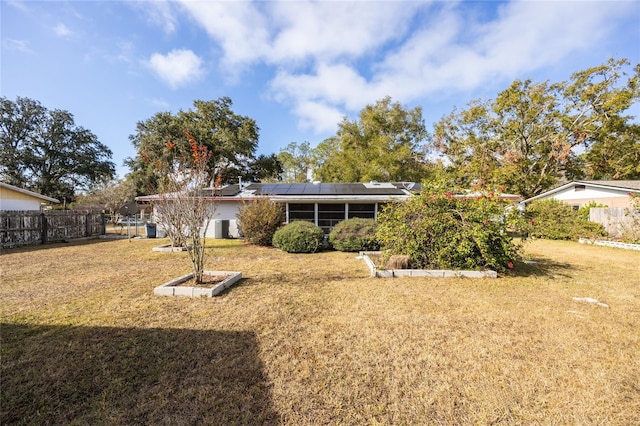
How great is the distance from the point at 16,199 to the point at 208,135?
15245 millimetres

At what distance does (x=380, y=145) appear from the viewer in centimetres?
2602

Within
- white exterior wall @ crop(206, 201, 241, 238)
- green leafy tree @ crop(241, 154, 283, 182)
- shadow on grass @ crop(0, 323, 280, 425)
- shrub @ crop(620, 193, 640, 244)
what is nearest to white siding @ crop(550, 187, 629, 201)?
shrub @ crop(620, 193, 640, 244)

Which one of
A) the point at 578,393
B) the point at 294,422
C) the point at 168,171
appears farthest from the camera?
the point at 168,171

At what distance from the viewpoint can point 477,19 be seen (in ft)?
29.5

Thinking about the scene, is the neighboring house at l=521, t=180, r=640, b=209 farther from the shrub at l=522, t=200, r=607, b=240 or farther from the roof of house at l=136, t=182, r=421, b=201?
the roof of house at l=136, t=182, r=421, b=201

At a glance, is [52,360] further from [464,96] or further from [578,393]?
[464,96]

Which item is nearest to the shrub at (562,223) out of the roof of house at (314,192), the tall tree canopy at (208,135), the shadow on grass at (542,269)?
the shadow on grass at (542,269)

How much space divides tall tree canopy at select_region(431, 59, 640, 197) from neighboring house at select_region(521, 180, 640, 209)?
507 cm

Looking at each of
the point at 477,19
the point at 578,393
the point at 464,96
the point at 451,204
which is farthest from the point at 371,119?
the point at 578,393

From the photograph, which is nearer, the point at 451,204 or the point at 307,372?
the point at 307,372

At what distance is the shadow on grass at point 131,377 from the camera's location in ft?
7.58

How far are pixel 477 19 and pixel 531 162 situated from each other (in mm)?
20035

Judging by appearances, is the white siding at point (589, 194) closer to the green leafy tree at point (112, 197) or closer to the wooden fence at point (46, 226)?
the wooden fence at point (46, 226)

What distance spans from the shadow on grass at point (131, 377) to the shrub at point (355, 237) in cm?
728
